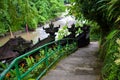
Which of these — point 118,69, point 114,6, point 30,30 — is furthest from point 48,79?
point 30,30

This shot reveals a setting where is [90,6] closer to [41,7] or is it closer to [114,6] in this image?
[114,6]

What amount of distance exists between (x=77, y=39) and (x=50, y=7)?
106 feet

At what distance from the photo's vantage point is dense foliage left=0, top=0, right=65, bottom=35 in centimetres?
1135

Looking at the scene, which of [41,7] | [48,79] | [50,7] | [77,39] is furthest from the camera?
[50,7]

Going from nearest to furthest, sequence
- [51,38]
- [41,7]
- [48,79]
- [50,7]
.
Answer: [48,79], [51,38], [41,7], [50,7]

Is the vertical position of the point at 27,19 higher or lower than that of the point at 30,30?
higher

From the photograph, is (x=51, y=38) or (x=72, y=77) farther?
(x=51, y=38)

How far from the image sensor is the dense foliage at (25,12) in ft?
37.2

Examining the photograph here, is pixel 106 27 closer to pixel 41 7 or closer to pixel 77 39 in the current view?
pixel 77 39

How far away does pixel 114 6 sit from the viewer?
4.45 meters

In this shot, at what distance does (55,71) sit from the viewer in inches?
222

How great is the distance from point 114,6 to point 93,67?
2.61 m

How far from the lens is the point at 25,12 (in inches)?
448

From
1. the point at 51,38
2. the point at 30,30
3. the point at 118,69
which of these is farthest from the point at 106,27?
the point at 30,30
